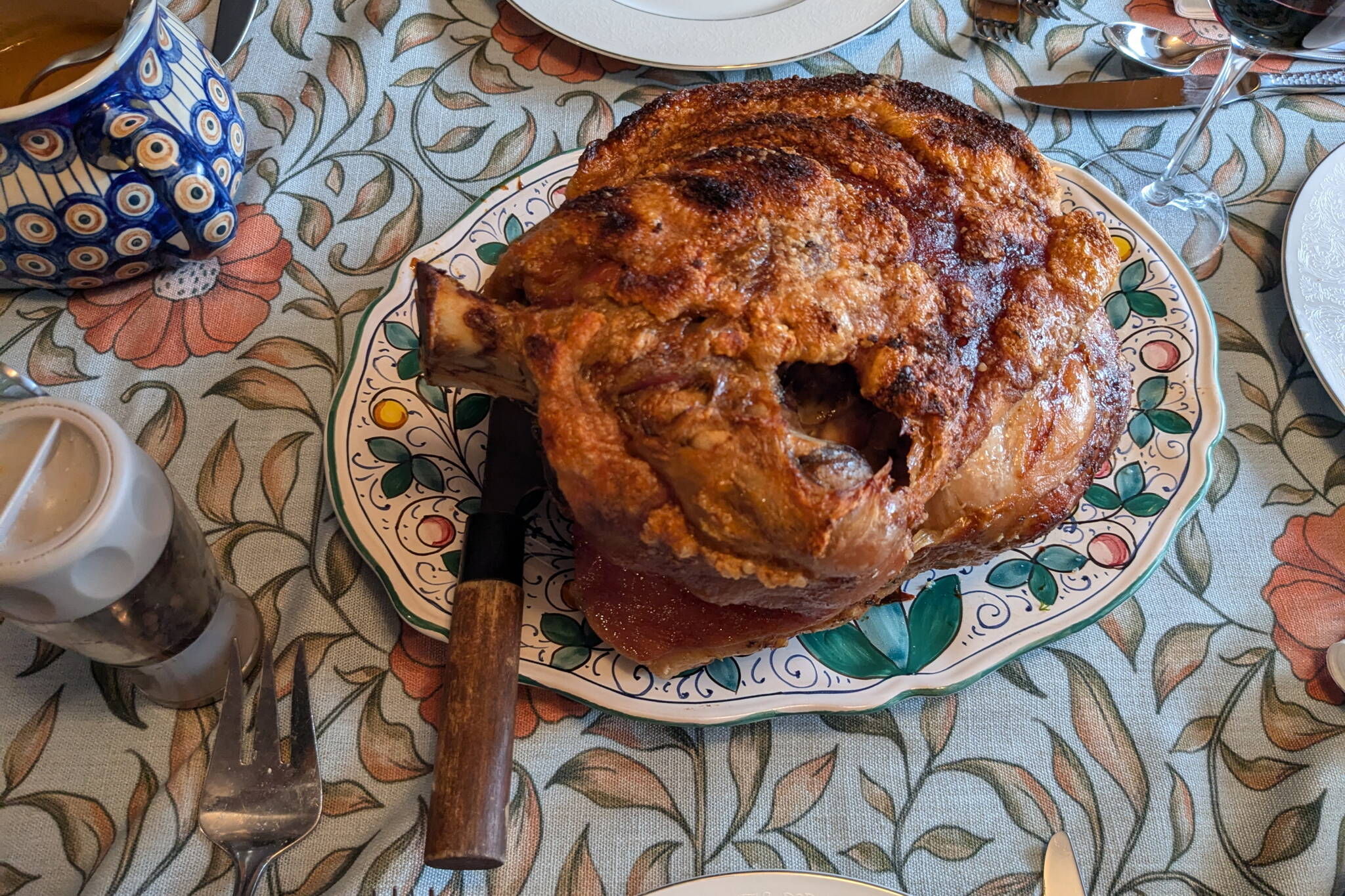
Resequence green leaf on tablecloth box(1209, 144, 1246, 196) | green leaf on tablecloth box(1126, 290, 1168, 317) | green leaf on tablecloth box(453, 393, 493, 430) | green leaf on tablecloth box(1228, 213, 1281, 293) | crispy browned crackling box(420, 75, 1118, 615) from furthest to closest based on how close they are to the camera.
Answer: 1. green leaf on tablecloth box(1209, 144, 1246, 196)
2. green leaf on tablecloth box(1228, 213, 1281, 293)
3. green leaf on tablecloth box(1126, 290, 1168, 317)
4. green leaf on tablecloth box(453, 393, 493, 430)
5. crispy browned crackling box(420, 75, 1118, 615)

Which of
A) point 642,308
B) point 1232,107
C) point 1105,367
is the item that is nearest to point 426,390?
point 642,308

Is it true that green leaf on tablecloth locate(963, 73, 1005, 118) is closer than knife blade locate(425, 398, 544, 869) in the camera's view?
No

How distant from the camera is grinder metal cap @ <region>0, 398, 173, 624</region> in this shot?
33.5 inches

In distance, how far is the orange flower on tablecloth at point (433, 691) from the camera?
3.72 feet

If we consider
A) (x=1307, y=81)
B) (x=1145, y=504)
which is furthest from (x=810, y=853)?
(x=1307, y=81)

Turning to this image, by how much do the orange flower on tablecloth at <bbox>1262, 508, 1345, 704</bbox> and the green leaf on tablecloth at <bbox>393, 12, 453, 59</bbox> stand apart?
1.72 metres

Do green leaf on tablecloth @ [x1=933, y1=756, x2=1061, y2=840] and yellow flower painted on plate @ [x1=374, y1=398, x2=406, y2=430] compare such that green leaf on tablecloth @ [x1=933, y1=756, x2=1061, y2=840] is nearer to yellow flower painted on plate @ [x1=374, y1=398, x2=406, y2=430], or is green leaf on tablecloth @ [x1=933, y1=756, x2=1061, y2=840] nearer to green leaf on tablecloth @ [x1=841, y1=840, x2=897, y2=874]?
green leaf on tablecloth @ [x1=841, y1=840, x2=897, y2=874]

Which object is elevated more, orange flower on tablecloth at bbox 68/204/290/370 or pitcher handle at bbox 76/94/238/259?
pitcher handle at bbox 76/94/238/259

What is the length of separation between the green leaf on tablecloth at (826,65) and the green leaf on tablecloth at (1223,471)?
0.96 meters

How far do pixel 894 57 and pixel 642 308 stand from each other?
1.22 meters

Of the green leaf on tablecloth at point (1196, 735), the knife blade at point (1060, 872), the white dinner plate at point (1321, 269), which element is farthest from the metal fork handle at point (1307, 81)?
the knife blade at point (1060, 872)

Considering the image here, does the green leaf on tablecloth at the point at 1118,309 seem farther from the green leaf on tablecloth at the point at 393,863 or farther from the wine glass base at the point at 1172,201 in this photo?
the green leaf on tablecloth at the point at 393,863

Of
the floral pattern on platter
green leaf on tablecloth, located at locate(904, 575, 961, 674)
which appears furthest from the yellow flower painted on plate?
green leaf on tablecloth, located at locate(904, 575, 961, 674)

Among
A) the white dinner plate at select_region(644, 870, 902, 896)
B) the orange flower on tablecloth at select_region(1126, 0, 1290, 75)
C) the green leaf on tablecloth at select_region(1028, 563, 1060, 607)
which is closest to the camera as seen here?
the white dinner plate at select_region(644, 870, 902, 896)
